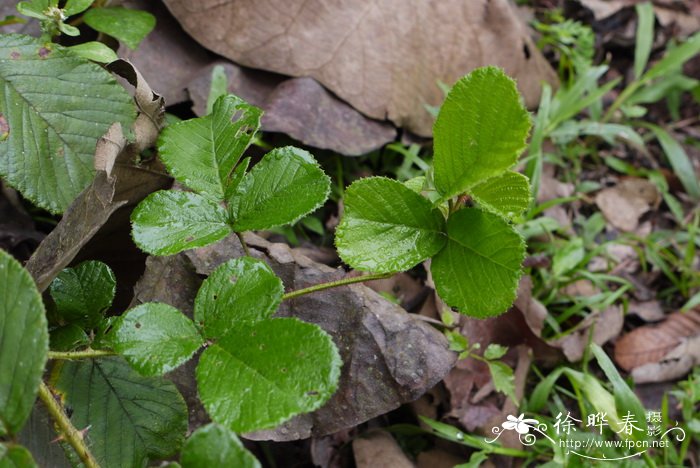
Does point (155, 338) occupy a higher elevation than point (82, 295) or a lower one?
higher

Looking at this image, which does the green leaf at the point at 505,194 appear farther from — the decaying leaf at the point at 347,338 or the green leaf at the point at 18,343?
the green leaf at the point at 18,343

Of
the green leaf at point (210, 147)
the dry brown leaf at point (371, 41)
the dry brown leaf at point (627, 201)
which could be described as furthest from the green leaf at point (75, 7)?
the dry brown leaf at point (627, 201)

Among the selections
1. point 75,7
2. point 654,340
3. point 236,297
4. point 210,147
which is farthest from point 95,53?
point 654,340

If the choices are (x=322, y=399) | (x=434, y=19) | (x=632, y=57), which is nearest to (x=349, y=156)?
(x=434, y=19)

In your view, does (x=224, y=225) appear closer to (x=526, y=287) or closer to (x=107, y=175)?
(x=107, y=175)

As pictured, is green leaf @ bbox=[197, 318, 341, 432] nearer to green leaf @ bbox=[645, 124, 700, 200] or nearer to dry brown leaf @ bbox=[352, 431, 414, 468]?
dry brown leaf @ bbox=[352, 431, 414, 468]

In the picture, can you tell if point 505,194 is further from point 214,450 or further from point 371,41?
point 371,41
